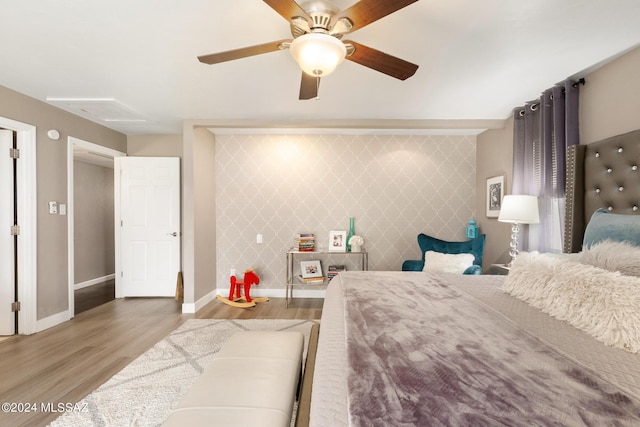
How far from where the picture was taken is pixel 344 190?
412cm

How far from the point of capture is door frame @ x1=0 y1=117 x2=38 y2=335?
291 centimetres

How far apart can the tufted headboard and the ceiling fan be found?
1.54 m

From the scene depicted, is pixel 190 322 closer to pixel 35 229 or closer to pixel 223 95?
pixel 35 229

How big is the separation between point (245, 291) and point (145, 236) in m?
1.68

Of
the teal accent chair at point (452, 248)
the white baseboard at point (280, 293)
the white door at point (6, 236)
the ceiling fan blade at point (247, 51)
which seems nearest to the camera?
the ceiling fan blade at point (247, 51)

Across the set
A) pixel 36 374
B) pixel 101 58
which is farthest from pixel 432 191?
pixel 36 374

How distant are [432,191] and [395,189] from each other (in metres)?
0.51

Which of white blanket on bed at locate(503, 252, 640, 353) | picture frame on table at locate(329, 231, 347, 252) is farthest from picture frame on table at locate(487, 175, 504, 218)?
white blanket on bed at locate(503, 252, 640, 353)

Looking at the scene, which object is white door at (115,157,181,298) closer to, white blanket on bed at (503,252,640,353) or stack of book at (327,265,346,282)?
stack of book at (327,265,346,282)

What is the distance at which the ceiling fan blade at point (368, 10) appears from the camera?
1293 mm

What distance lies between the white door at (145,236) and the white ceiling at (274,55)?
102cm

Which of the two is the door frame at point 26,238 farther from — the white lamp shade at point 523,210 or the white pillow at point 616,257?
the white lamp shade at point 523,210

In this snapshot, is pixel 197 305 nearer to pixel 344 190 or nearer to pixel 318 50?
pixel 344 190

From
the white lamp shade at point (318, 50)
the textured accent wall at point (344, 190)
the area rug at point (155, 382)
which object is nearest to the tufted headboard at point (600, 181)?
the textured accent wall at point (344, 190)
